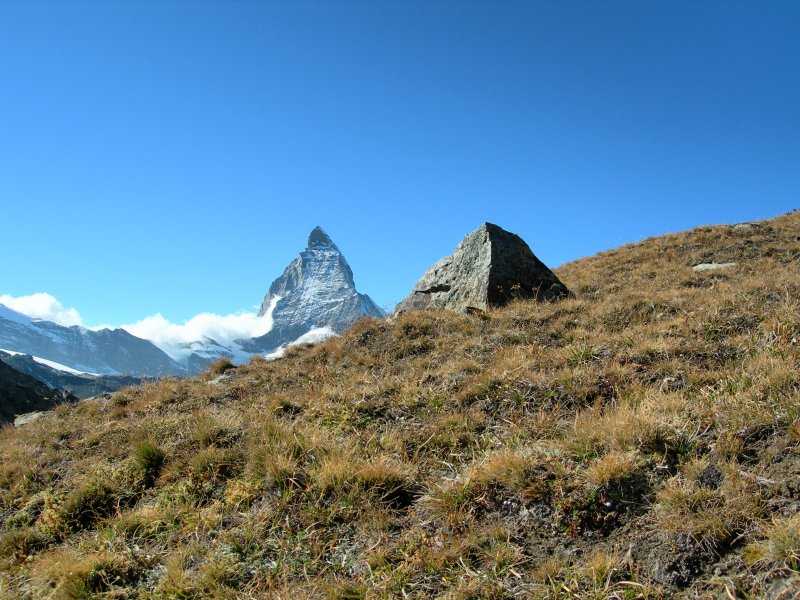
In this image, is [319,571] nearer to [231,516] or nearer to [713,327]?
[231,516]

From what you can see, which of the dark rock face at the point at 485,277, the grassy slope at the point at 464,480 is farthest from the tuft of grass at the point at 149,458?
the dark rock face at the point at 485,277

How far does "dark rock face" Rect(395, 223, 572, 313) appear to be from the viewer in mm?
13148

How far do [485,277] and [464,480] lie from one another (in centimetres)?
884

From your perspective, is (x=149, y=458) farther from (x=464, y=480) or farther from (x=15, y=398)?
(x=15, y=398)

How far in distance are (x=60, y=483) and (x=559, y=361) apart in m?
8.02

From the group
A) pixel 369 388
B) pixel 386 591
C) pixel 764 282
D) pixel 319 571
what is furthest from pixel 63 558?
pixel 764 282

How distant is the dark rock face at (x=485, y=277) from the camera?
1315 centimetres

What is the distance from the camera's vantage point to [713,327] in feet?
27.0

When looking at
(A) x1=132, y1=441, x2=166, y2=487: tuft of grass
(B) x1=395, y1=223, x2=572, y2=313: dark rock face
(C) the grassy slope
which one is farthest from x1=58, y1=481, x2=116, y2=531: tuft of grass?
(B) x1=395, y1=223, x2=572, y2=313: dark rock face

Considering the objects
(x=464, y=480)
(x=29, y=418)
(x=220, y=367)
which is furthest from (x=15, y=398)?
(x=464, y=480)

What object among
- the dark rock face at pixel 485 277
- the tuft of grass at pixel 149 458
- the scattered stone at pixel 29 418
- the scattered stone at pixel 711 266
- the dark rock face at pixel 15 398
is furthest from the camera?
the dark rock face at pixel 15 398

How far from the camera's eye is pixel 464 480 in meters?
5.01

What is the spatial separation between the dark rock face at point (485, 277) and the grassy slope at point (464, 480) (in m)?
3.73

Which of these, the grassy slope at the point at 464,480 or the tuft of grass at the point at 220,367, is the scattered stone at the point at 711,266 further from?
the tuft of grass at the point at 220,367
